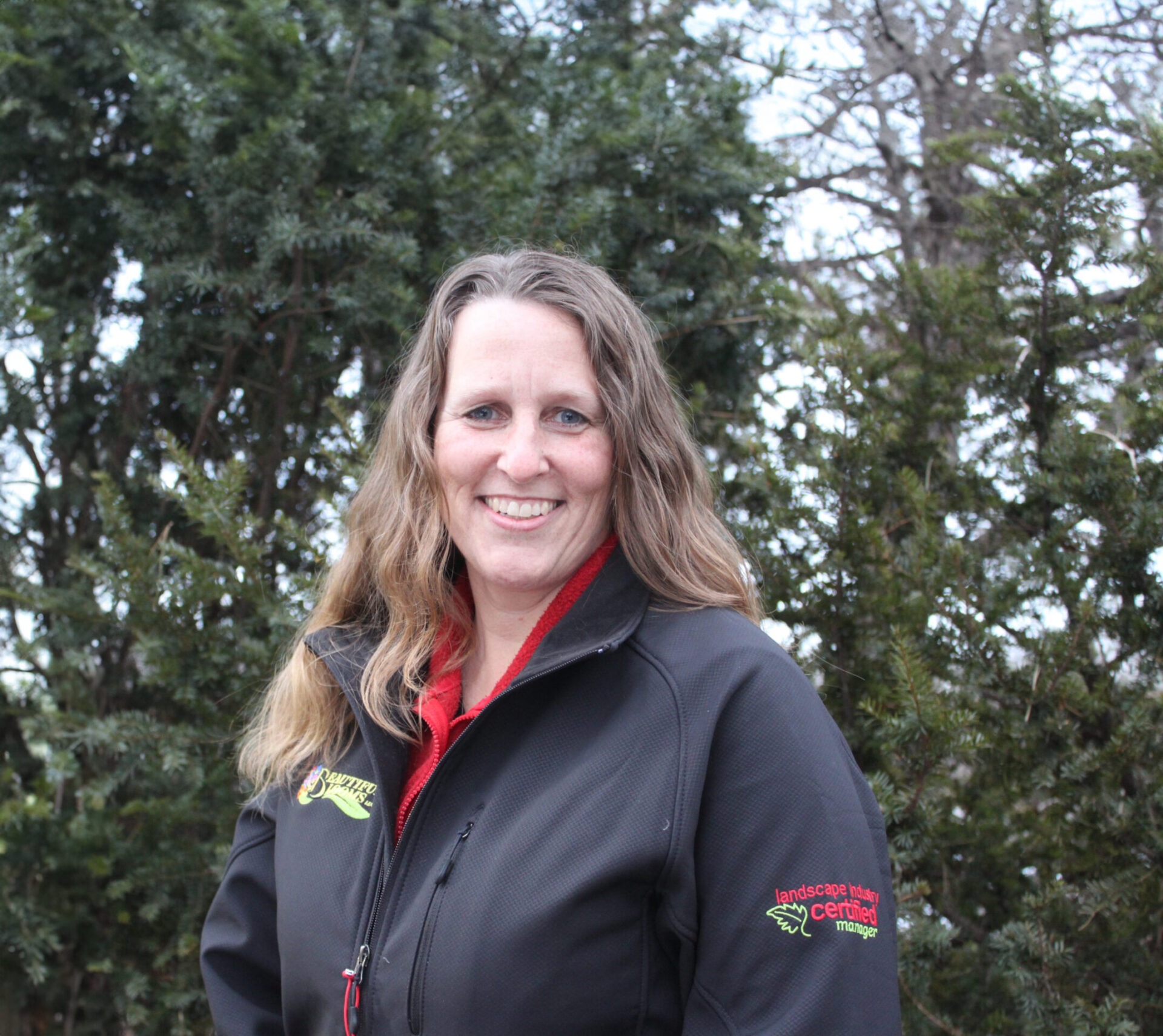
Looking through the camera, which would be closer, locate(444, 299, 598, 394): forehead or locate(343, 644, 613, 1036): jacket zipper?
locate(343, 644, 613, 1036): jacket zipper

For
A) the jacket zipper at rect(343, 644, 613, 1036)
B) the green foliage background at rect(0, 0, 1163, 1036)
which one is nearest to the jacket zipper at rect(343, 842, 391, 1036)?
the jacket zipper at rect(343, 644, 613, 1036)

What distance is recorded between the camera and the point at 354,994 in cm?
157

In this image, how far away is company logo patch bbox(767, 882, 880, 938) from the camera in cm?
136

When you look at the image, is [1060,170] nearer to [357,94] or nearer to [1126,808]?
[1126,808]

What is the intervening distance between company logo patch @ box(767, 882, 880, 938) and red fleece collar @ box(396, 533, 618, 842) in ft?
1.72

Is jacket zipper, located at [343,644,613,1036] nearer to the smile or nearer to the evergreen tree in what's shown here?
the smile

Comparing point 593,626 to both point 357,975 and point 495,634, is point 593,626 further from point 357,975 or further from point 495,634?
point 357,975

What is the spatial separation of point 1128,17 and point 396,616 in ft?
15.2

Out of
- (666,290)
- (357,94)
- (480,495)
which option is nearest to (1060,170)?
(666,290)

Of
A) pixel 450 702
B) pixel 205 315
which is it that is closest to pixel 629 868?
pixel 450 702

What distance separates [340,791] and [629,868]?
62cm

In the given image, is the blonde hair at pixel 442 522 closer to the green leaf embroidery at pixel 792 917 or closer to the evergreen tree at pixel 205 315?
the green leaf embroidery at pixel 792 917

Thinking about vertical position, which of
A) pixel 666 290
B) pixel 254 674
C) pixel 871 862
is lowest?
pixel 254 674

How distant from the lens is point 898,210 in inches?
207
